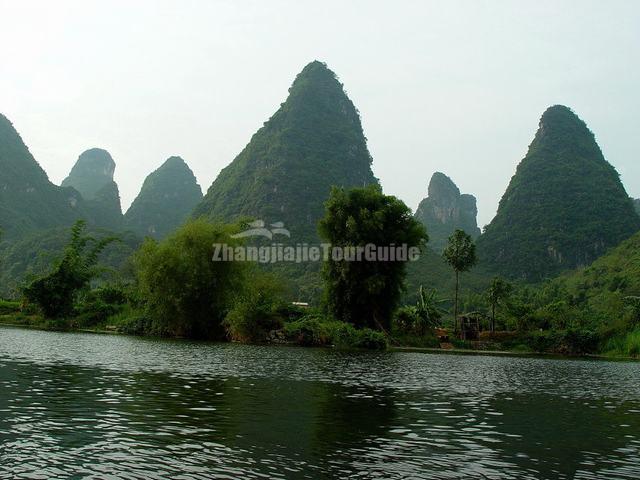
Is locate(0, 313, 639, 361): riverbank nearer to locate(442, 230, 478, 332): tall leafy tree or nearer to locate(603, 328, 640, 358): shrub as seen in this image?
locate(603, 328, 640, 358): shrub

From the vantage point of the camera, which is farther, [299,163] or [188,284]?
[299,163]

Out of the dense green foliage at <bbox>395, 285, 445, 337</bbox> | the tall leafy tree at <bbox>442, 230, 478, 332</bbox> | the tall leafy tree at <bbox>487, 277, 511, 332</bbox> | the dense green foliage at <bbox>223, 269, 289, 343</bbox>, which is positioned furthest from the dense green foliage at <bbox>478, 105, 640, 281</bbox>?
the dense green foliage at <bbox>223, 269, 289, 343</bbox>

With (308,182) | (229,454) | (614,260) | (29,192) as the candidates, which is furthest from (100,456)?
(29,192)

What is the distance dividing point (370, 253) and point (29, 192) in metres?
162

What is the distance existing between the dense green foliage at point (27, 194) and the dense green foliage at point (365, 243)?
5311 inches

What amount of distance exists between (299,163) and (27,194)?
281 ft

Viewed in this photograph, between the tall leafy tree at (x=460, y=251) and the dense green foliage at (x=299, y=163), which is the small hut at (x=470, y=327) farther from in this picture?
the dense green foliage at (x=299, y=163)

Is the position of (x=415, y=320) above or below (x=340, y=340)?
above

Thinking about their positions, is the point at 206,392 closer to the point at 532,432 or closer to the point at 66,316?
the point at 532,432

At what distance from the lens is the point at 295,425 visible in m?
11.7

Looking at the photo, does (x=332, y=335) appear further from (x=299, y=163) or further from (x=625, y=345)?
(x=299, y=163)

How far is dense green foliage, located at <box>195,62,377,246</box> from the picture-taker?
14275 centimetres

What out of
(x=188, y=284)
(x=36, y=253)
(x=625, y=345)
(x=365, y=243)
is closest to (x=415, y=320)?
(x=365, y=243)

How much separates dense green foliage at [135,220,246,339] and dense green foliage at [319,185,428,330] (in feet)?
27.2
